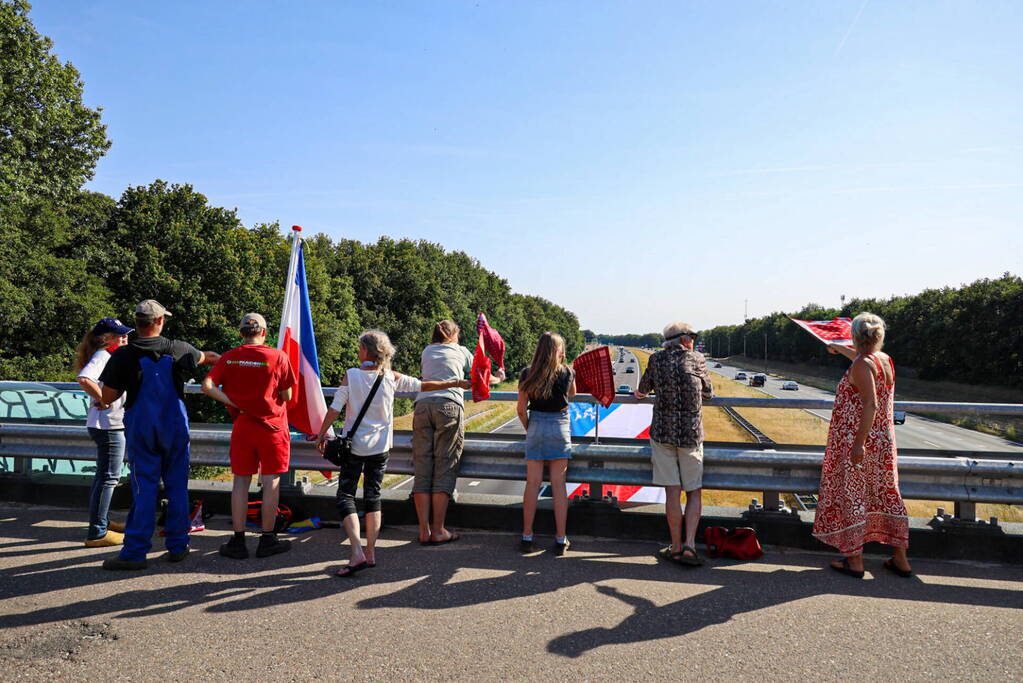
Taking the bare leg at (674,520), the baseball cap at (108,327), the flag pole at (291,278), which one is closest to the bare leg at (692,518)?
the bare leg at (674,520)

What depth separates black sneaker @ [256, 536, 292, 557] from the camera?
16.6 feet

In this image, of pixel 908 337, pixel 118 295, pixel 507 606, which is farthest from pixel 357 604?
pixel 908 337

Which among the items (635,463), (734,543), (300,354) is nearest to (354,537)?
(300,354)

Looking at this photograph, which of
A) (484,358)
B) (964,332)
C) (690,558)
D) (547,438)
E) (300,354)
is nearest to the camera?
(690,558)

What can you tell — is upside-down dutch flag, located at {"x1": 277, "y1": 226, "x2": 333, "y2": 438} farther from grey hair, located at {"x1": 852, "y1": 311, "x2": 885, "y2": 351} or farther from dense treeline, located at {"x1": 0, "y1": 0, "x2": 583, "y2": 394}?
dense treeline, located at {"x1": 0, "y1": 0, "x2": 583, "y2": 394}

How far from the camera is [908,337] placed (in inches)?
2820

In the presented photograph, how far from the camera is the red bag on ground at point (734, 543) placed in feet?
16.3

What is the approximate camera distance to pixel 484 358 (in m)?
5.77

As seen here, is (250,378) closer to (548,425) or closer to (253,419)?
(253,419)

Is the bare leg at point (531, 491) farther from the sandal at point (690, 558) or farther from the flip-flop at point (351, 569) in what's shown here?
the flip-flop at point (351, 569)

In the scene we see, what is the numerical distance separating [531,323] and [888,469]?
4660 inches

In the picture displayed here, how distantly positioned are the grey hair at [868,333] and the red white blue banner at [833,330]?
0.97 ft

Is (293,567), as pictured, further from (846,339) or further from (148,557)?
(846,339)

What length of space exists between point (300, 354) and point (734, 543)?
4.11 meters
